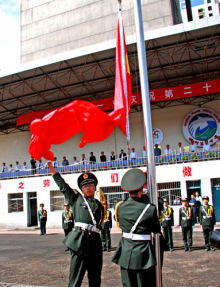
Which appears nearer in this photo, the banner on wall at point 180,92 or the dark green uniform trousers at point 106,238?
A: the dark green uniform trousers at point 106,238

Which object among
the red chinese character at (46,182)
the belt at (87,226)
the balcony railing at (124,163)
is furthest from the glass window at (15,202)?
the belt at (87,226)

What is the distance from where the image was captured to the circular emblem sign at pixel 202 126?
20.0 meters

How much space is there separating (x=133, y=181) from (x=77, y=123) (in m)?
1.76

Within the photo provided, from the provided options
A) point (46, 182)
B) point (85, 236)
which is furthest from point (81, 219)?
point (46, 182)

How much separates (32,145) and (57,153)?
21744mm

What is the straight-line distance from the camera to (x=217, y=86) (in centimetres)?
1819

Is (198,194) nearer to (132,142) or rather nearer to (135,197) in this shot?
(132,142)

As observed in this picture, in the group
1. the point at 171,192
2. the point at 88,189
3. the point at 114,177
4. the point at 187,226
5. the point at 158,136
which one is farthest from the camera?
the point at 158,136

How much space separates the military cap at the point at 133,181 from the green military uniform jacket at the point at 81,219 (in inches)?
26.7

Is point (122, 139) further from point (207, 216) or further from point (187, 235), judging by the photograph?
point (207, 216)

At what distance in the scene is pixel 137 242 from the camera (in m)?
3.14

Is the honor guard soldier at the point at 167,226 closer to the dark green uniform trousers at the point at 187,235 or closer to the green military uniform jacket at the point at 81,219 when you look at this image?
the dark green uniform trousers at the point at 187,235

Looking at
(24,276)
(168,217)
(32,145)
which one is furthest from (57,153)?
(32,145)

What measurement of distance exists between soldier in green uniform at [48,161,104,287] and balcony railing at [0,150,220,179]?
10648 millimetres
